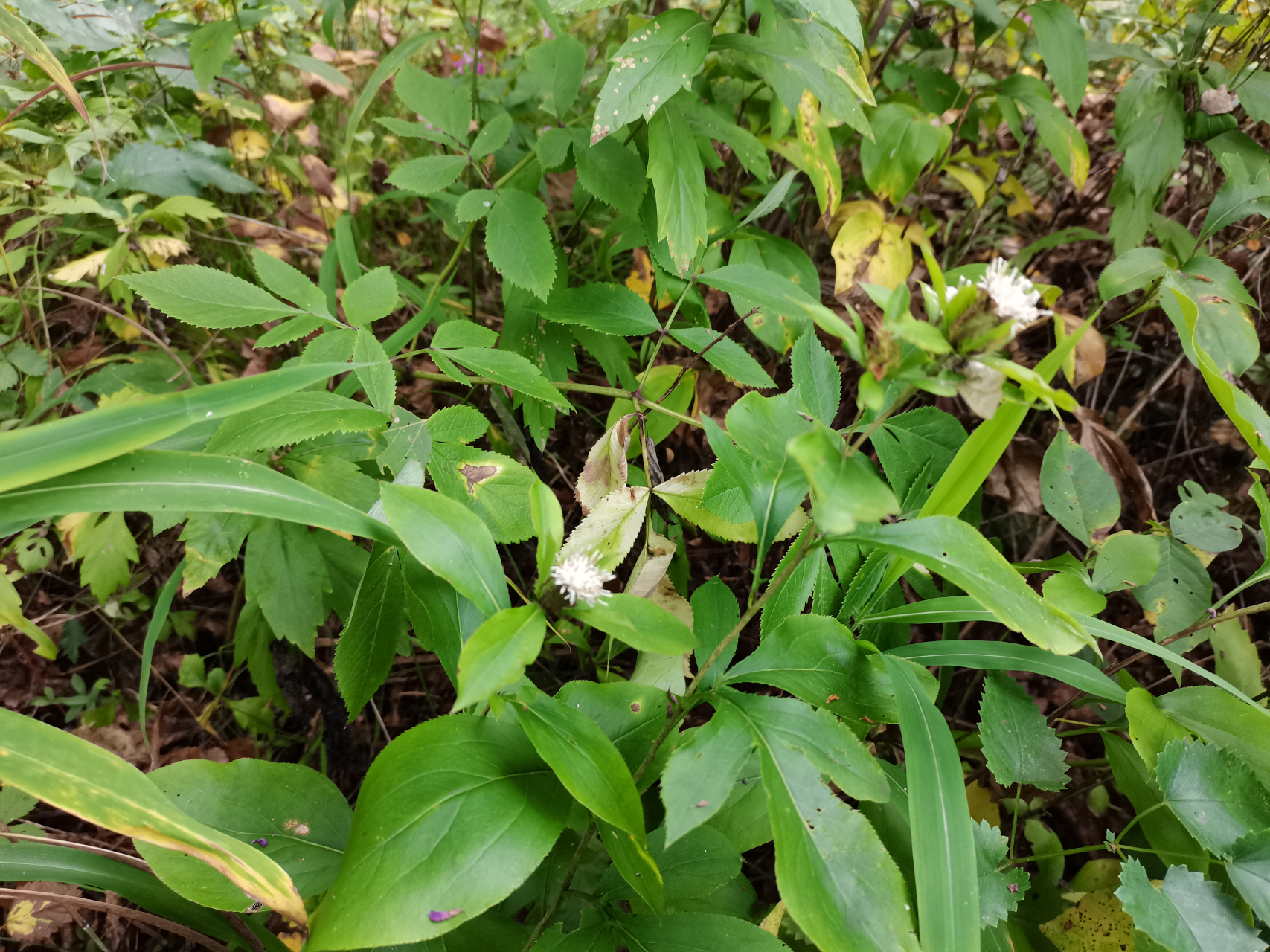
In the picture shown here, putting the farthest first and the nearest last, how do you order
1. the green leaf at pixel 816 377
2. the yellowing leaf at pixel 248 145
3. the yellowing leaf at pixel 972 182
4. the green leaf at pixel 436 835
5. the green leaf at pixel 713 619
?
1. the yellowing leaf at pixel 248 145
2. the yellowing leaf at pixel 972 182
3. the green leaf at pixel 816 377
4. the green leaf at pixel 713 619
5. the green leaf at pixel 436 835

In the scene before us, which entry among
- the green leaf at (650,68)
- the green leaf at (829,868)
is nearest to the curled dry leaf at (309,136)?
the green leaf at (650,68)

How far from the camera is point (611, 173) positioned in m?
1.27

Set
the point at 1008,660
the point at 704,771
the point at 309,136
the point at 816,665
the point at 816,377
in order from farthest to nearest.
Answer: the point at 309,136
the point at 816,377
the point at 1008,660
the point at 816,665
the point at 704,771

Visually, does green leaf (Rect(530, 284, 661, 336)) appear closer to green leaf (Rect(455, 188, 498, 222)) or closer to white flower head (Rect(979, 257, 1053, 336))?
green leaf (Rect(455, 188, 498, 222))

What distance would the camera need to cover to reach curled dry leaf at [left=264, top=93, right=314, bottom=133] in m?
2.10

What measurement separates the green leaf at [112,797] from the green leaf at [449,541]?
32 cm

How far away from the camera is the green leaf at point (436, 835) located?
616 millimetres

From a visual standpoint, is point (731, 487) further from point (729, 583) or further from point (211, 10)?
point (211, 10)

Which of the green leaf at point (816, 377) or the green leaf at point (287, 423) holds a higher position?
the green leaf at point (816, 377)

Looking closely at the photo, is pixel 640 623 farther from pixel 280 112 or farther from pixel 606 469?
pixel 280 112

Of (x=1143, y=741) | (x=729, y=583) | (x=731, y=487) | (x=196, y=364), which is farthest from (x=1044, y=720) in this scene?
(x=196, y=364)

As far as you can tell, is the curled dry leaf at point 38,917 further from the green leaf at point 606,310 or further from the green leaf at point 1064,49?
the green leaf at point 1064,49

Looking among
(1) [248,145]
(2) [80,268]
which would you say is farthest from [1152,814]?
(1) [248,145]

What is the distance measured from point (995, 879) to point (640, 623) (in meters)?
0.62
